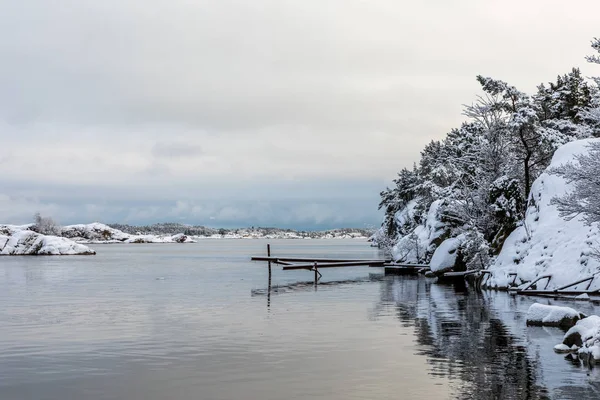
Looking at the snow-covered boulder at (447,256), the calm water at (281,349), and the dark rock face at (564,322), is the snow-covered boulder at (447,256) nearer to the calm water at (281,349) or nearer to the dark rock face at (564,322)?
the calm water at (281,349)

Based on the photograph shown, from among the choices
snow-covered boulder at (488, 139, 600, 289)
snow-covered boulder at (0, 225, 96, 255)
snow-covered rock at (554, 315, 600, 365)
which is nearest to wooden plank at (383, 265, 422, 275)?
snow-covered boulder at (488, 139, 600, 289)

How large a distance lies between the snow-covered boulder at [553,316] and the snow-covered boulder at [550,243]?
1173 centimetres

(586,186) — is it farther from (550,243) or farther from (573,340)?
(550,243)

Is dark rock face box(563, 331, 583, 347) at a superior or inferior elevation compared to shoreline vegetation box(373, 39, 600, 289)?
inferior

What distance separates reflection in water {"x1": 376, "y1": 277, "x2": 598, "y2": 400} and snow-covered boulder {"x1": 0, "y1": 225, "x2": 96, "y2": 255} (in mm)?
117781

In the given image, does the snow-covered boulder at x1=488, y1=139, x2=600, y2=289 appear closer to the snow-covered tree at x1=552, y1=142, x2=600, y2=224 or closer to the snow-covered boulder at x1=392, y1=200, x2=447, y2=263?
the snow-covered tree at x1=552, y1=142, x2=600, y2=224

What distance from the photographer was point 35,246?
477 ft

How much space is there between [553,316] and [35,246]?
137128mm

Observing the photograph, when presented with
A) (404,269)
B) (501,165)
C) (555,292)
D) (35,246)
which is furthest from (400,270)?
(35,246)

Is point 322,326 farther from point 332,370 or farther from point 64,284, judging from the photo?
point 64,284

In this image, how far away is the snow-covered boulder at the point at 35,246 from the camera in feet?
472

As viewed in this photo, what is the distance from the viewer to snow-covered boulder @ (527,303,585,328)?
27078 millimetres

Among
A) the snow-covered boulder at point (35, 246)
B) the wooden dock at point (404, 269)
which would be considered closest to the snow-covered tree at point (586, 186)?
the wooden dock at point (404, 269)

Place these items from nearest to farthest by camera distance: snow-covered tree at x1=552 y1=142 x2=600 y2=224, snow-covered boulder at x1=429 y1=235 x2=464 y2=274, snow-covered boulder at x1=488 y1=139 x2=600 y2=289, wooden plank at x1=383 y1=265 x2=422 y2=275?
snow-covered tree at x1=552 y1=142 x2=600 y2=224, snow-covered boulder at x1=488 y1=139 x2=600 y2=289, snow-covered boulder at x1=429 y1=235 x2=464 y2=274, wooden plank at x1=383 y1=265 x2=422 y2=275
